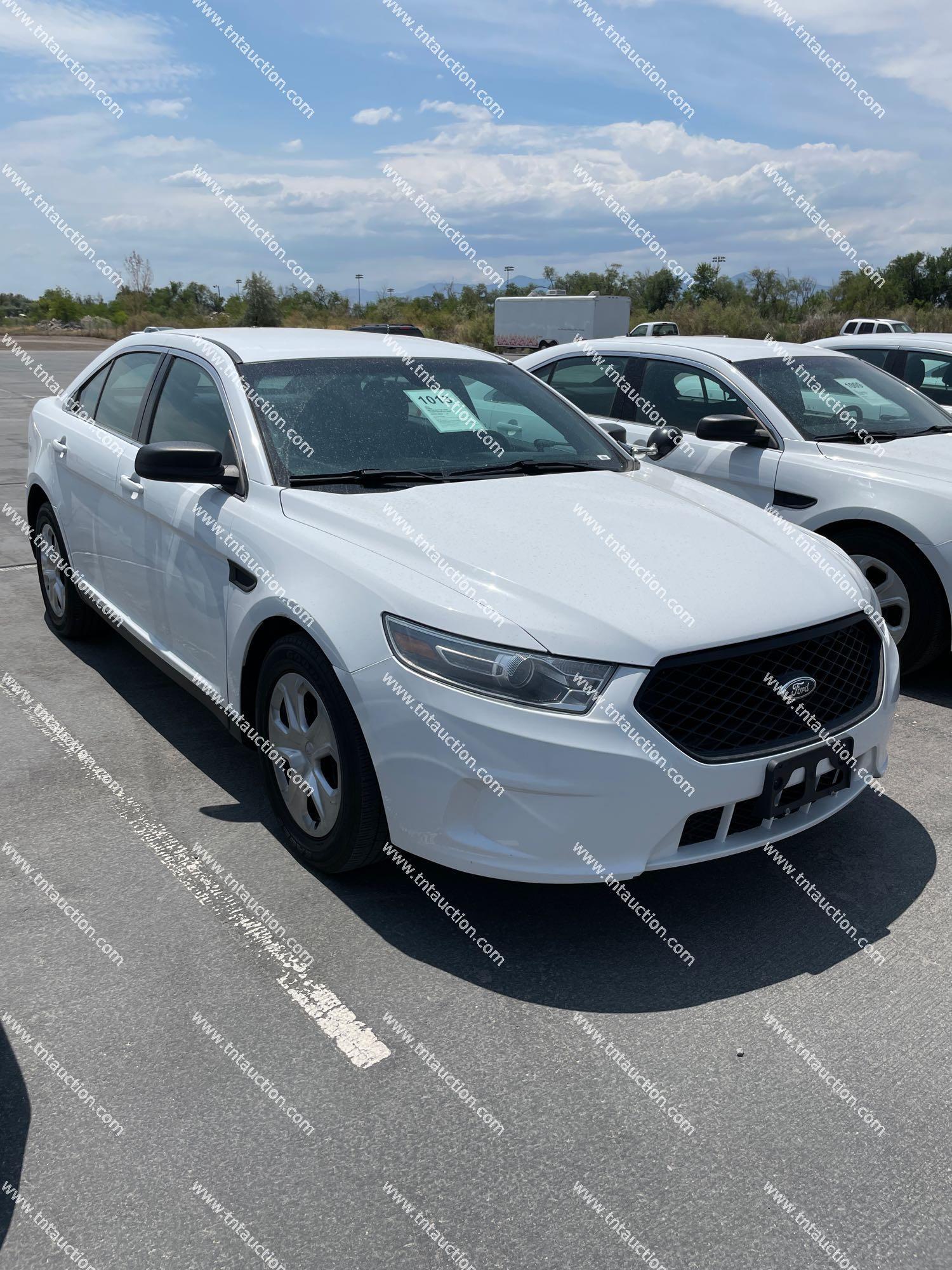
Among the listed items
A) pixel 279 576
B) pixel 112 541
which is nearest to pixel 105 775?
pixel 112 541

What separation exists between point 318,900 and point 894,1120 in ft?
5.68

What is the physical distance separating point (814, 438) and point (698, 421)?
0.72 metres

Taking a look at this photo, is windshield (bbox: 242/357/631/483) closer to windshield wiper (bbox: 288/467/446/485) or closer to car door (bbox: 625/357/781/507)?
windshield wiper (bbox: 288/467/446/485)

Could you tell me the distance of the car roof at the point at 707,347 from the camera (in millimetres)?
6348

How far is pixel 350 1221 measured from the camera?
7.06ft

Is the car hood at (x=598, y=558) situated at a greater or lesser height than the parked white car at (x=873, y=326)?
lesser

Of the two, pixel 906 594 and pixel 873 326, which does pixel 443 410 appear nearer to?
pixel 906 594

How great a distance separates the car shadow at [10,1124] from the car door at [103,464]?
2481 mm

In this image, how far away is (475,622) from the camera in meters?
2.86

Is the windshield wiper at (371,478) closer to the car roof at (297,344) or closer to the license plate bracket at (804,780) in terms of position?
the car roof at (297,344)

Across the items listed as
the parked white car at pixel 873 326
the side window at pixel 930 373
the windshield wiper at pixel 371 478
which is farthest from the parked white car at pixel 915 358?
the parked white car at pixel 873 326

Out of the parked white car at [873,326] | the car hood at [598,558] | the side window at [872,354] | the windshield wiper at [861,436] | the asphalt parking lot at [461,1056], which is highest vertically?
the parked white car at [873,326]

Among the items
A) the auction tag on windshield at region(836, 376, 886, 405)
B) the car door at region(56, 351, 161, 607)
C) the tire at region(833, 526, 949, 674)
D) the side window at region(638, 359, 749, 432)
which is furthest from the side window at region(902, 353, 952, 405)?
the car door at region(56, 351, 161, 607)

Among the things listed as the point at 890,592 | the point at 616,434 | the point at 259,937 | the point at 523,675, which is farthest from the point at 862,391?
the point at 259,937
